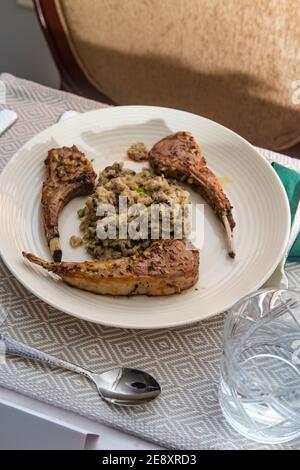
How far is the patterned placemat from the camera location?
2.89 feet

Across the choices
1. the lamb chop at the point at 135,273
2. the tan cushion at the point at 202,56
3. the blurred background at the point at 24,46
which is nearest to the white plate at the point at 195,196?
the lamb chop at the point at 135,273

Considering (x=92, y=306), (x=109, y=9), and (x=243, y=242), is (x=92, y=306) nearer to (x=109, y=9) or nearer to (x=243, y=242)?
(x=243, y=242)

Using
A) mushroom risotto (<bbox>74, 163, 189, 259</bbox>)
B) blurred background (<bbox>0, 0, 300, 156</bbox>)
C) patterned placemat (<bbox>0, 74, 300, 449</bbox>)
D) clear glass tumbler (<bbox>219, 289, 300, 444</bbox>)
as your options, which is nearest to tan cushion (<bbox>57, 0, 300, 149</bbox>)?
blurred background (<bbox>0, 0, 300, 156</bbox>)

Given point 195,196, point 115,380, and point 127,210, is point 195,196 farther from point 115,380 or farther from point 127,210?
point 115,380

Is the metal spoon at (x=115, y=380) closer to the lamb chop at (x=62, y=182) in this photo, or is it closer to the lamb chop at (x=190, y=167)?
the lamb chop at (x=62, y=182)

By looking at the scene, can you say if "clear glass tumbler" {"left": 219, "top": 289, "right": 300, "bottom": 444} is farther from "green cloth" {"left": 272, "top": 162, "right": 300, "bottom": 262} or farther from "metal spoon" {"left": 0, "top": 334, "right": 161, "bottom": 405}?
"green cloth" {"left": 272, "top": 162, "right": 300, "bottom": 262}

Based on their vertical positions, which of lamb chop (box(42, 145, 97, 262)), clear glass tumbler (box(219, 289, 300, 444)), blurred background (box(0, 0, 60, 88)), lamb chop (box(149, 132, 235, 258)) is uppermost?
lamb chop (box(149, 132, 235, 258))

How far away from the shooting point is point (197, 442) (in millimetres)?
868

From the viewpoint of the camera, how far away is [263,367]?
0.93 m

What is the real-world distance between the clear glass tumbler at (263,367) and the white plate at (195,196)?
1.5 inches

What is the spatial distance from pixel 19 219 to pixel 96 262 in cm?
17

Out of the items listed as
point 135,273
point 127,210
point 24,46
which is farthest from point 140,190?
point 24,46

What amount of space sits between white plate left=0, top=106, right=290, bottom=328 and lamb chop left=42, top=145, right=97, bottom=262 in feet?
0.07

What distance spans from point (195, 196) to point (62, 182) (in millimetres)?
227
